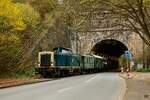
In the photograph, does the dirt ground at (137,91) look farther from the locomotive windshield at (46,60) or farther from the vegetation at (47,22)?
the locomotive windshield at (46,60)

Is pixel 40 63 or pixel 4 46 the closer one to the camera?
pixel 4 46

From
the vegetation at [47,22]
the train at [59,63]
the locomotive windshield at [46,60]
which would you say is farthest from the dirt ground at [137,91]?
the locomotive windshield at [46,60]

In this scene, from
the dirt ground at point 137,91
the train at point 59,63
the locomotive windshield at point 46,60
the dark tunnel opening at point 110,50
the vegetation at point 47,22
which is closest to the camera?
the dirt ground at point 137,91

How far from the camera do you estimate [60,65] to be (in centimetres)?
5503

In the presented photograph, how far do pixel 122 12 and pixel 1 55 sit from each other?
17668 millimetres

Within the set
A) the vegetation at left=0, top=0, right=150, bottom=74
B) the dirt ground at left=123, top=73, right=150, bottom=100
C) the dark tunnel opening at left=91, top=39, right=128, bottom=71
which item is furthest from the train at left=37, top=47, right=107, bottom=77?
the dark tunnel opening at left=91, top=39, right=128, bottom=71

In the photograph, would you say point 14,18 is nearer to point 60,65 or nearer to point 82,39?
point 60,65

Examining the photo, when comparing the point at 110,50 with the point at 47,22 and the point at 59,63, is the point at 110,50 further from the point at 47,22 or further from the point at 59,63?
the point at 59,63

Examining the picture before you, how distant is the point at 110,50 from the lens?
114500 mm

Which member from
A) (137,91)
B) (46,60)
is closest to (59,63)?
(46,60)

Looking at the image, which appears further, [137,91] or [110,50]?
[110,50]

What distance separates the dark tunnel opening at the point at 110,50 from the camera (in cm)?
9626

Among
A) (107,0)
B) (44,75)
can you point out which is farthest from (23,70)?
(107,0)

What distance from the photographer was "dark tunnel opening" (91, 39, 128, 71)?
96262 mm
